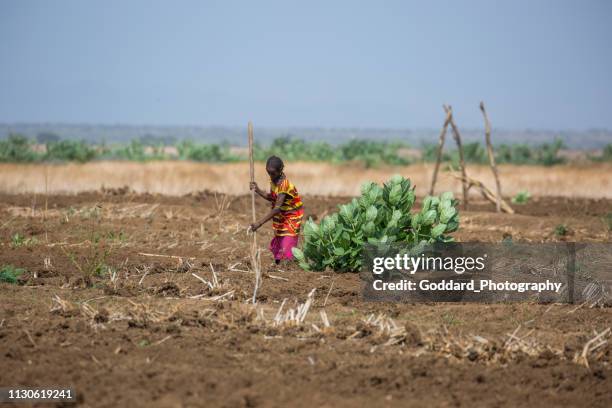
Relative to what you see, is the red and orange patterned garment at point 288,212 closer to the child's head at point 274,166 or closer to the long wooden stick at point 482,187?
the child's head at point 274,166

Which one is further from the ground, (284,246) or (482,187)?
(482,187)

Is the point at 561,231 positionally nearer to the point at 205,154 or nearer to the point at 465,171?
the point at 465,171

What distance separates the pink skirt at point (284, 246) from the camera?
31.3 feet

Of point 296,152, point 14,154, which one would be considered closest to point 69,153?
point 14,154

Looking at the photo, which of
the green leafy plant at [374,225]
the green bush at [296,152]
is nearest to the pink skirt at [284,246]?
the green leafy plant at [374,225]

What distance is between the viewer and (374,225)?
852 centimetres

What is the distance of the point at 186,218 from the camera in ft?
48.4

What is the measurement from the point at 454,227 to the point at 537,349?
272 centimetres

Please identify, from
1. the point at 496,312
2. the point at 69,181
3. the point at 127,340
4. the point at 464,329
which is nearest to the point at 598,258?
the point at 496,312
